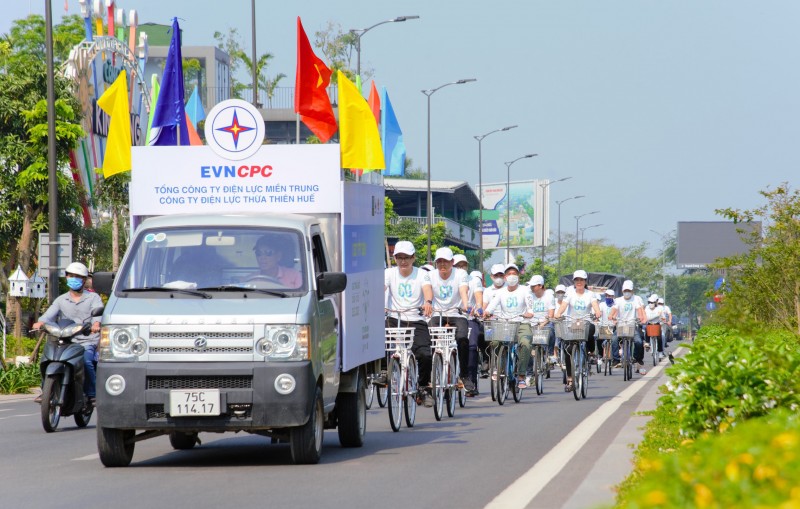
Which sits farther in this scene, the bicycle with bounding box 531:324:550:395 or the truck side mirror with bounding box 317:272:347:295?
the bicycle with bounding box 531:324:550:395

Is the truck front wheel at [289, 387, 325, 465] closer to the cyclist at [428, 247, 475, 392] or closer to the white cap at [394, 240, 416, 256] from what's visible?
the white cap at [394, 240, 416, 256]

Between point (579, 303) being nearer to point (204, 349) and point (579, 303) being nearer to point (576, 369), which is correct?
point (576, 369)

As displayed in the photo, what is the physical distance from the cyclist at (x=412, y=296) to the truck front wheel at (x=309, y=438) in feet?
16.6

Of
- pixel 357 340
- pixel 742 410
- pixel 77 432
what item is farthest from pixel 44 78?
pixel 742 410

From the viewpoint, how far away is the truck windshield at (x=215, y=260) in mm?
11805

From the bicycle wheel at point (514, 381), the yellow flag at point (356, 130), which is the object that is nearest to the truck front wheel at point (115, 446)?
the bicycle wheel at point (514, 381)

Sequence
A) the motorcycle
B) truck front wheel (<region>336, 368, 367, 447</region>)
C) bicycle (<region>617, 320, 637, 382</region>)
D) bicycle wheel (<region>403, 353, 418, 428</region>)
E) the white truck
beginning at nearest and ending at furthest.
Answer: the white truck, truck front wheel (<region>336, 368, 367, 447</region>), bicycle wheel (<region>403, 353, 418, 428</region>), the motorcycle, bicycle (<region>617, 320, 637, 382</region>)

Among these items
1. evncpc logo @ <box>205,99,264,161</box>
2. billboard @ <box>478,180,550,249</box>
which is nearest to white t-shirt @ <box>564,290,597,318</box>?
evncpc logo @ <box>205,99,264,161</box>

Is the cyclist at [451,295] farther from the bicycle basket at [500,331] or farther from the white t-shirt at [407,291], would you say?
the white t-shirt at [407,291]

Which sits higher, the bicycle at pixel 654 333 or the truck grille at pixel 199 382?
the truck grille at pixel 199 382

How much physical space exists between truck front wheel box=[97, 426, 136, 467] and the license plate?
0.77 m

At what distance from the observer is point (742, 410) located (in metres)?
9.01

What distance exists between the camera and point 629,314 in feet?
98.8

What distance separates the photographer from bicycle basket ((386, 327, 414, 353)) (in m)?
15.7
